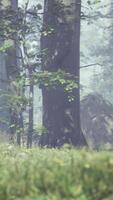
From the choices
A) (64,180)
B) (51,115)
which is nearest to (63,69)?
(51,115)

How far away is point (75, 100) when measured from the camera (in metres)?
15.0

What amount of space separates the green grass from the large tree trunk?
33.9 ft

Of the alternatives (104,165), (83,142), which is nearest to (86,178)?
(104,165)

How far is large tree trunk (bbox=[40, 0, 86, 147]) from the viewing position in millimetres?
14656

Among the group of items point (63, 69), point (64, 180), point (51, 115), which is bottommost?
point (51, 115)

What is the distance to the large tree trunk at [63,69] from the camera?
14.7m

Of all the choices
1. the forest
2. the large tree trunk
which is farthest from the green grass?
the large tree trunk

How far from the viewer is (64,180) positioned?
3762mm

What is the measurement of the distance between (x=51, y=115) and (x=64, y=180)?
11311 millimetres

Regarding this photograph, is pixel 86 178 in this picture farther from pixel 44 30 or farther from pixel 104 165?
pixel 44 30

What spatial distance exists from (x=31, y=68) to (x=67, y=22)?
189 centimetres

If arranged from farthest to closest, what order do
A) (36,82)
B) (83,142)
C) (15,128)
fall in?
(83,142) → (15,128) → (36,82)

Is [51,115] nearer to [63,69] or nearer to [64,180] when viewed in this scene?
[63,69]

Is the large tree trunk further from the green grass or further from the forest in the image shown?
the green grass
